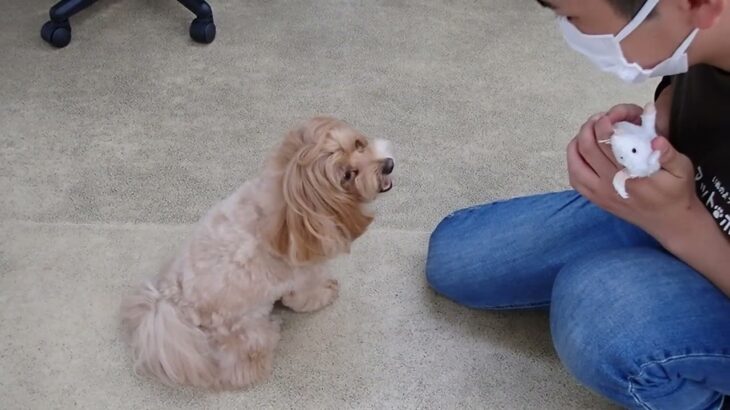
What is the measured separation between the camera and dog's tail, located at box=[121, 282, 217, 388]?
4.04 feet

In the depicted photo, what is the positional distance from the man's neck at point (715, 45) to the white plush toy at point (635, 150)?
0.35 ft

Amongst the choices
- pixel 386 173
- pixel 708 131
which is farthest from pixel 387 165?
pixel 708 131

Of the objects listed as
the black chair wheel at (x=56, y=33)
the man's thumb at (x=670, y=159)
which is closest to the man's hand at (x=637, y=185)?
the man's thumb at (x=670, y=159)

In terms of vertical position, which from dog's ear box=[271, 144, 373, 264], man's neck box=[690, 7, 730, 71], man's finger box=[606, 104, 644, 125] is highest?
man's neck box=[690, 7, 730, 71]

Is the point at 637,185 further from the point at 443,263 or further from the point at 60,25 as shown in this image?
the point at 60,25

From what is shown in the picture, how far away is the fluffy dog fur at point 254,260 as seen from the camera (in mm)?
1159

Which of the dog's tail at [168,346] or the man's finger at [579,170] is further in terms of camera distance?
the dog's tail at [168,346]

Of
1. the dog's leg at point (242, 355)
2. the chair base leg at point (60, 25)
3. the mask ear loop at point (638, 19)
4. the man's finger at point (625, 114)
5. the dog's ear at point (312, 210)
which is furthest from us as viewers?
the chair base leg at point (60, 25)

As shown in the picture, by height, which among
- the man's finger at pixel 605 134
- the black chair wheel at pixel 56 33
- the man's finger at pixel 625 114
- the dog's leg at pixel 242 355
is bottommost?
the black chair wheel at pixel 56 33

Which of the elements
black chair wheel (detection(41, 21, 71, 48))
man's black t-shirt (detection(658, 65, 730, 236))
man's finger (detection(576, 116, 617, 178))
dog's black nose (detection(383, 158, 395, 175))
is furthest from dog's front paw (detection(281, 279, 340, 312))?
black chair wheel (detection(41, 21, 71, 48))

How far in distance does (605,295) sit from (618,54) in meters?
0.36

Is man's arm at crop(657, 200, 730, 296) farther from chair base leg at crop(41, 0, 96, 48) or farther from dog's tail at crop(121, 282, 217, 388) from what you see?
chair base leg at crop(41, 0, 96, 48)

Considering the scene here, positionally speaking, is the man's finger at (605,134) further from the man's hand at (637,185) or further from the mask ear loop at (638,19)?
the mask ear loop at (638,19)

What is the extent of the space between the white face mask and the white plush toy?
0.07 m
